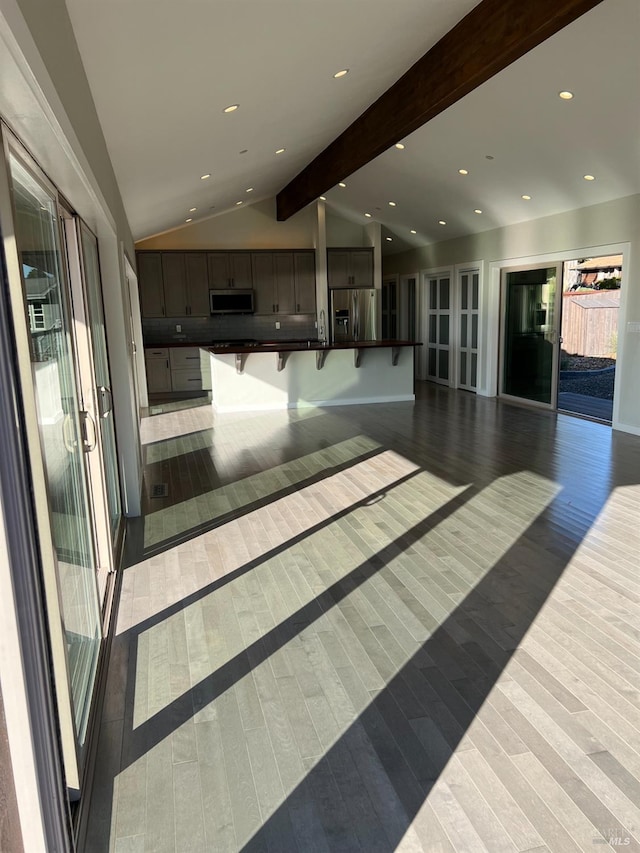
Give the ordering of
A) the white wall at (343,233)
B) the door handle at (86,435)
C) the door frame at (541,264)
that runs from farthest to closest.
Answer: the white wall at (343,233)
the door frame at (541,264)
the door handle at (86,435)

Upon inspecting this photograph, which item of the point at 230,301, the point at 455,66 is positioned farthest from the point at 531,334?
→ the point at 230,301

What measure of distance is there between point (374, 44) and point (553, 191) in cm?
390

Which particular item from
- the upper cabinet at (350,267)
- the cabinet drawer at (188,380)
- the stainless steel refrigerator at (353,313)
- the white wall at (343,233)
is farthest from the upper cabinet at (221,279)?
the cabinet drawer at (188,380)

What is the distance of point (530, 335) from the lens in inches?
344

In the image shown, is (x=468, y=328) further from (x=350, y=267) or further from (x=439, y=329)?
(x=350, y=267)

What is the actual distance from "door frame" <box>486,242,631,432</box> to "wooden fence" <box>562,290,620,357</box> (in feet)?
3.61

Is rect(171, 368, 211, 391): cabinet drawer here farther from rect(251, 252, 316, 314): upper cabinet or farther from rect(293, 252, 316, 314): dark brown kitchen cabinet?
rect(293, 252, 316, 314): dark brown kitchen cabinet

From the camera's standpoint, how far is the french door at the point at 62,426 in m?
1.57

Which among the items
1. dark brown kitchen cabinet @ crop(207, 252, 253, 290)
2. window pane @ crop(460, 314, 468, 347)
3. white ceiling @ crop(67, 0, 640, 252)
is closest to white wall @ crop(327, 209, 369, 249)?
dark brown kitchen cabinet @ crop(207, 252, 253, 290)

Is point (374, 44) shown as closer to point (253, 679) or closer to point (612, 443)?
point (253, 679)

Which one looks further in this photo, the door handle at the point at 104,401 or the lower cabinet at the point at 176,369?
the lower cabinet at the point at 176,369

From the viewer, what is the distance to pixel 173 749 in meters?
2.09

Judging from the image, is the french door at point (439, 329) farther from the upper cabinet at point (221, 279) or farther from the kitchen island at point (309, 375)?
the upper cabinet at point (221, 279)

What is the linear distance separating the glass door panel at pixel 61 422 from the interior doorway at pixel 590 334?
7.48m
